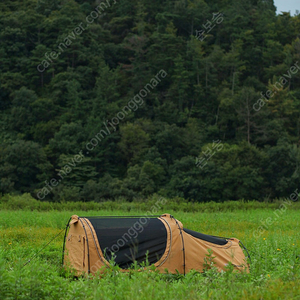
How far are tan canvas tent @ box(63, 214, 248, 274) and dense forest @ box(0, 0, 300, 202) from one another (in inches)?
1326

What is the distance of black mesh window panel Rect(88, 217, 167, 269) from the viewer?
312 inches

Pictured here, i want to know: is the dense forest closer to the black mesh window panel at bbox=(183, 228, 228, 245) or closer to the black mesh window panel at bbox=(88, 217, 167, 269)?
the black mesh window panel at bbox=(183, 228, 228, 245)

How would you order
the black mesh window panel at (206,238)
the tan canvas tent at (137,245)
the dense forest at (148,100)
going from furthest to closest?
the dense forest at (148,100) → the black mesh window panel at (206,238) → the tan canvas tent at (137,245)

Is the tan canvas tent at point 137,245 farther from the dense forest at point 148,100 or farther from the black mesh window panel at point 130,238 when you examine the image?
the dense forest at point 148,100

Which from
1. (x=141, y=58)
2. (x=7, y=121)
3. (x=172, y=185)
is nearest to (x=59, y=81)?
(x=7, y=121)

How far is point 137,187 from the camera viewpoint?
147 ft

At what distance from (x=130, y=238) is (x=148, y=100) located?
191 ft

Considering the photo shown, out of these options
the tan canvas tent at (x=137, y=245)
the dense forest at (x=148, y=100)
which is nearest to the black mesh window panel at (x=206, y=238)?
the tan canvas tent at (x=137, y=245)

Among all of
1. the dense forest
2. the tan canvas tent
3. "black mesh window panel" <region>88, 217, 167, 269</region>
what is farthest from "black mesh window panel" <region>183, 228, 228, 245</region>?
the dense forest

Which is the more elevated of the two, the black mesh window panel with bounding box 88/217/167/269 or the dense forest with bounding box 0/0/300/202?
the dense forest with bounding box 0/0/300/202

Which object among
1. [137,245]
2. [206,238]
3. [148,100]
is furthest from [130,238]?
[148,100]

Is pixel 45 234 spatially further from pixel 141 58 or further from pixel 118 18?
pixel 118 18

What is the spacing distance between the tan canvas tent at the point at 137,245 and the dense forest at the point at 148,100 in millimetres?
33670

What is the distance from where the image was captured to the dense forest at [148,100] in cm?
4538
